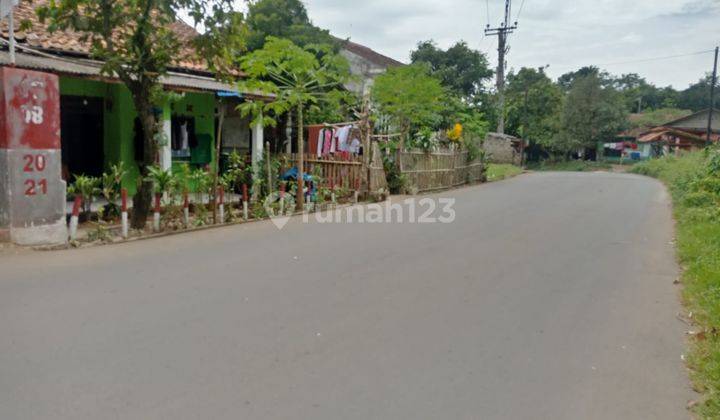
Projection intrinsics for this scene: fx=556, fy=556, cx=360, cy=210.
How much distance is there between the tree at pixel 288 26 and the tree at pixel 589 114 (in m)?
23.7

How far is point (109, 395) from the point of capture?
357 centimetres

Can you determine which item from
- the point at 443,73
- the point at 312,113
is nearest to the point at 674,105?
the point at 443,73

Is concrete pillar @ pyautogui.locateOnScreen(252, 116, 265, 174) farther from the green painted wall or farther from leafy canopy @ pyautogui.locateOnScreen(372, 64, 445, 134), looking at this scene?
leafy canopy @ pyautogui.locateOnScreen(372, 64, 445, 134)

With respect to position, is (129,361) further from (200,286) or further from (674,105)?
(674,105)

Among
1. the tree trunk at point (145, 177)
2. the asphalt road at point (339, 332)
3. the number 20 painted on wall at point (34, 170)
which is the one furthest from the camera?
the tree trunk at point (145, 177)

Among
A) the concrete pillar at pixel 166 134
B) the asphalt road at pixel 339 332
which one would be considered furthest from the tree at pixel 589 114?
the concrete pillar at pixel 166 134

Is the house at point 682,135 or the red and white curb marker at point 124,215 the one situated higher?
the house at point 682,135

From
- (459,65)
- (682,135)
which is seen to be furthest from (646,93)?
(459,65)

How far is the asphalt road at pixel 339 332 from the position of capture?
361 cm

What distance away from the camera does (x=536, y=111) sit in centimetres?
4609

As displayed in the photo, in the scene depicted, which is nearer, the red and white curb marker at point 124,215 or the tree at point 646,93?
the red and white curb marker at point 124,215

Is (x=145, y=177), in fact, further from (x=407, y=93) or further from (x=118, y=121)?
(x=407, y=93)

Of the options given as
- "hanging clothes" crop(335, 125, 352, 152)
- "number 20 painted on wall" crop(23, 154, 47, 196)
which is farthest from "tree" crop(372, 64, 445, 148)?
"number 20 painted on wall" crop(23, 154, 47, 196)

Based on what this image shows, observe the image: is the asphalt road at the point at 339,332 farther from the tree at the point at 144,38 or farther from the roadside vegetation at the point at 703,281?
the tree at the point at 144,38
